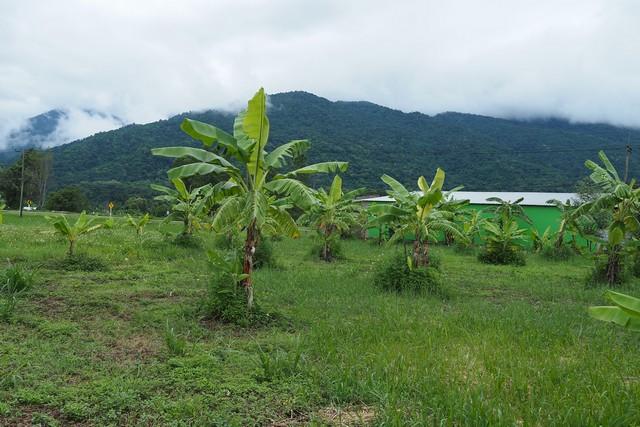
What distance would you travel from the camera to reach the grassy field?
3.80m

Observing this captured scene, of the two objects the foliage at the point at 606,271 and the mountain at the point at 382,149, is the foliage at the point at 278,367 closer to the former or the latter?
A: the foliage at the point at 606,271

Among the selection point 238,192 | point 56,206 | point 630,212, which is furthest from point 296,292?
point 56,206

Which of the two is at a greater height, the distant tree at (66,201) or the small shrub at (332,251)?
the small shrub at (332,251)

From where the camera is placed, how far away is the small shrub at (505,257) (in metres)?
16.5

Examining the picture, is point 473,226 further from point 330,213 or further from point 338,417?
point 338,417

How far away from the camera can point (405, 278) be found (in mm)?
10102

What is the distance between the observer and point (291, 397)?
13.7 feet

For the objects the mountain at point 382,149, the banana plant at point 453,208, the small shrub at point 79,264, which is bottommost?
the small shrub at point 79,264

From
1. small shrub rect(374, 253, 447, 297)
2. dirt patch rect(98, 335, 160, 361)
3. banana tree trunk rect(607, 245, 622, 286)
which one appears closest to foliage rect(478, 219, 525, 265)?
banana tree trunk rect(607, 245, 622, 286)

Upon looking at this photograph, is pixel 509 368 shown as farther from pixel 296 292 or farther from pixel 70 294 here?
pixel 70 294

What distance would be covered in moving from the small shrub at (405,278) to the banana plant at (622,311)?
6003 millimetres

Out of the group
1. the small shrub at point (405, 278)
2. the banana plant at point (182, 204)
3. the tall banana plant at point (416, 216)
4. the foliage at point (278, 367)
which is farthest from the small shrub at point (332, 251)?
the foliage at point (278, 367)

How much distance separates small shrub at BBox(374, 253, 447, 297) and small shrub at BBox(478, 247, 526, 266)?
7.28 metres

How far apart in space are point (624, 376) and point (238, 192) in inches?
219
